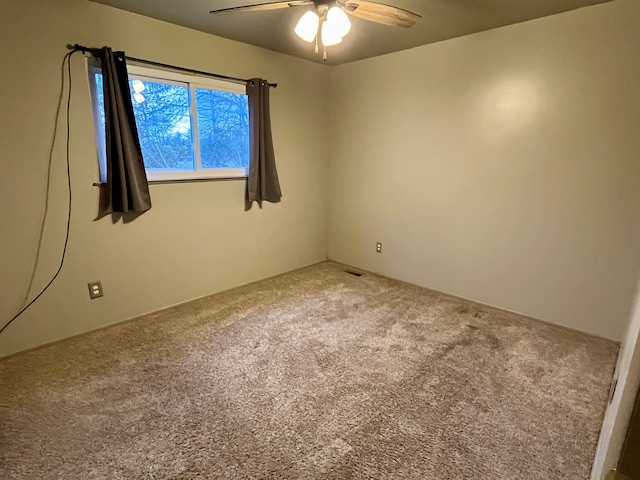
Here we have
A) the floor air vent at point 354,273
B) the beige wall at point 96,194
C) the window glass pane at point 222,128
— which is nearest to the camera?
the beige wall at point 96,194

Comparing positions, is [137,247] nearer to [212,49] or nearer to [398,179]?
[212,49]

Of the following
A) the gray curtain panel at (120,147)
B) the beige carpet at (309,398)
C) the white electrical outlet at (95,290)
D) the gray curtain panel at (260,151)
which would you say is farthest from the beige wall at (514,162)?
the white electrical outlet at (95,290)

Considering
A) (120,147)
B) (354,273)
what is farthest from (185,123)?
(354,273)

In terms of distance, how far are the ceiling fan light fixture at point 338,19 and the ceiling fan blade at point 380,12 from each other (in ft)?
0.17

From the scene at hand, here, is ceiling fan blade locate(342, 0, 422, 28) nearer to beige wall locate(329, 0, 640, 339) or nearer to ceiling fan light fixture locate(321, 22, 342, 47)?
ceiling fan light fixture locate(321, 22, 342, 47)

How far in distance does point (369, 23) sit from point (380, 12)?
0.81 m

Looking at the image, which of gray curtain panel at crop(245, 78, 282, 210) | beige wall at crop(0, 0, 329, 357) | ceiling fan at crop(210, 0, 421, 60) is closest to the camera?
ceiling fan at crop(210, 0, 421, 60)

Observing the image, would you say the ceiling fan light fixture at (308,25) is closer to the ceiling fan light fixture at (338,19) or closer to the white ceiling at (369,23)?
the ceiling fan light fixture at (338,19)

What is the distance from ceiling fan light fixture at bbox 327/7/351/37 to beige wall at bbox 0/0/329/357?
5.02 ft

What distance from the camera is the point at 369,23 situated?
2.59 m

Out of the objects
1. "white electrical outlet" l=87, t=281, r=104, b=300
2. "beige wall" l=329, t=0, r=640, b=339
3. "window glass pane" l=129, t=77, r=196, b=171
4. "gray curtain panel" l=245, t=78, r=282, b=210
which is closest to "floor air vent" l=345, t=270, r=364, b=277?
"beige wall" l=329, t=0, r=640, b=339

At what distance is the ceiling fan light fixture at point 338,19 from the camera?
1783mm

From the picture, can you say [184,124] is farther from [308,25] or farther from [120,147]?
[308,25]

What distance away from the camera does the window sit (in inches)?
104
